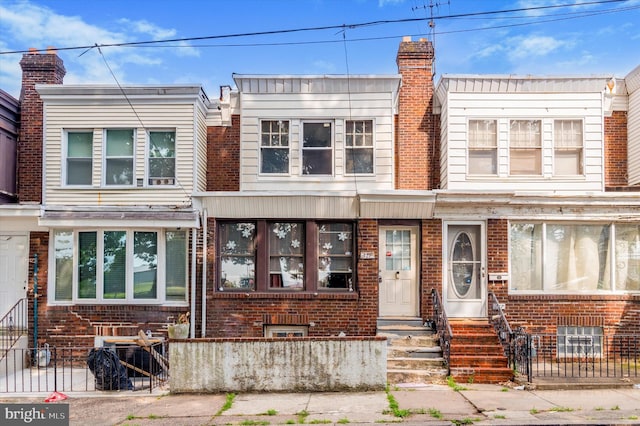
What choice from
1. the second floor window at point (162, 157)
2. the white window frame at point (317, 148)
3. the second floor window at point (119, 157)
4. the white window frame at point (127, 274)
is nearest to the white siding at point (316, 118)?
the white window frame at point (317, 148)

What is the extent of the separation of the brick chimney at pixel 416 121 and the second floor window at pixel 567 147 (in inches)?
117

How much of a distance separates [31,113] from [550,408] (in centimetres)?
1413

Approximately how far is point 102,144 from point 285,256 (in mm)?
5451

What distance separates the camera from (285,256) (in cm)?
1354

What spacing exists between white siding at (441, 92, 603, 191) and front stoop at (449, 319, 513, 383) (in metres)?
3.50

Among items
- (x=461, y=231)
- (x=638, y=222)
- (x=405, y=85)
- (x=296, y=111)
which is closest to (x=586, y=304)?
(x=638, y=222)

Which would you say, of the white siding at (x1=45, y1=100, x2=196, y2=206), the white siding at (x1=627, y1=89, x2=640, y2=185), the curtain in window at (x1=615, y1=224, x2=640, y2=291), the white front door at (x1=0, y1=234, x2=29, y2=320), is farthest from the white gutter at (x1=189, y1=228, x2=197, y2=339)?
the white siding at (x1=627, y1=89, x2=640, y2=185)

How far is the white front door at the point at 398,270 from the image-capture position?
1338cm

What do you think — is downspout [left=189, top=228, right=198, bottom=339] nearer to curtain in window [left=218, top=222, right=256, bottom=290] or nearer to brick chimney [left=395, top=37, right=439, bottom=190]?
curtain in window [left=218, top=222, right=256, bottom=290]

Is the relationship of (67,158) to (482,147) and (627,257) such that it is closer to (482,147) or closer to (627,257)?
(482,147)

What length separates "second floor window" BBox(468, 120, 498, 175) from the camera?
1331cm

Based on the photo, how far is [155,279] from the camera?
13.4 meters

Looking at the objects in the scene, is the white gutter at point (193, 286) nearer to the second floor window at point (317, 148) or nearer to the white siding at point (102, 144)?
the white siding at point (102, 144)

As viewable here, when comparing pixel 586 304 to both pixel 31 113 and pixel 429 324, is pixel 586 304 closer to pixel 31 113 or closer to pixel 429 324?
pixel 429 324
